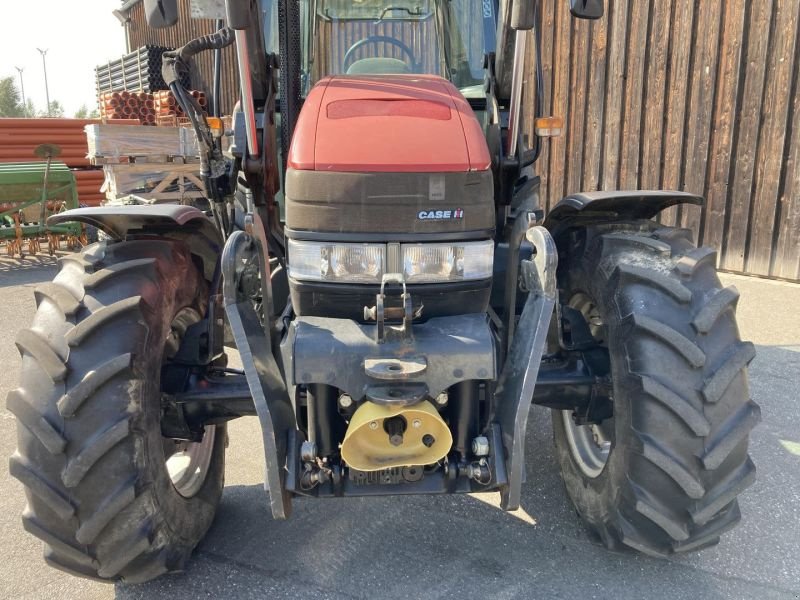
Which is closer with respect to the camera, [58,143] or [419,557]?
[419,557]

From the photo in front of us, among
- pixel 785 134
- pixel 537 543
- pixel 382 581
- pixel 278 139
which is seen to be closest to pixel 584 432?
pixel 537 543

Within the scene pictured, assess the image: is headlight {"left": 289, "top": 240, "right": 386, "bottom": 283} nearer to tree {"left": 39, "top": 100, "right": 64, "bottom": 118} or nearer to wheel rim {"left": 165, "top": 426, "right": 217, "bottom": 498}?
wheel rim {"left": 165, "top": 426, "right": 217, "bottom": 498}

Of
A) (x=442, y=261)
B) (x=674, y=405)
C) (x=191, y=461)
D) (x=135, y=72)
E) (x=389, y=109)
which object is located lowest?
(x=191, y=461)

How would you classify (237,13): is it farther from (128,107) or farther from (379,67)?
(128,107)

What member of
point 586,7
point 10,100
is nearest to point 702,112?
point 586,7

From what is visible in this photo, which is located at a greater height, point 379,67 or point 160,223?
point 379,67

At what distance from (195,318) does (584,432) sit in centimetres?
181

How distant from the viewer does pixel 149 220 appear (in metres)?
2.59

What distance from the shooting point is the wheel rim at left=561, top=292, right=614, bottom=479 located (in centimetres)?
289

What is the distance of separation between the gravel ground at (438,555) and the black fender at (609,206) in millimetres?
1291

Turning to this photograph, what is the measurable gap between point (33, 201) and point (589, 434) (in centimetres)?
947

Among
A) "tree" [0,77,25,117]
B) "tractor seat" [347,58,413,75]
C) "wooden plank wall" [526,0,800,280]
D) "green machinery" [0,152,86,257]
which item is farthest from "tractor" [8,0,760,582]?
"tree" [0,77,25,117]

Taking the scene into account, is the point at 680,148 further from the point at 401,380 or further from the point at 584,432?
the point at 401,380

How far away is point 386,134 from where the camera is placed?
2316 millimetres
